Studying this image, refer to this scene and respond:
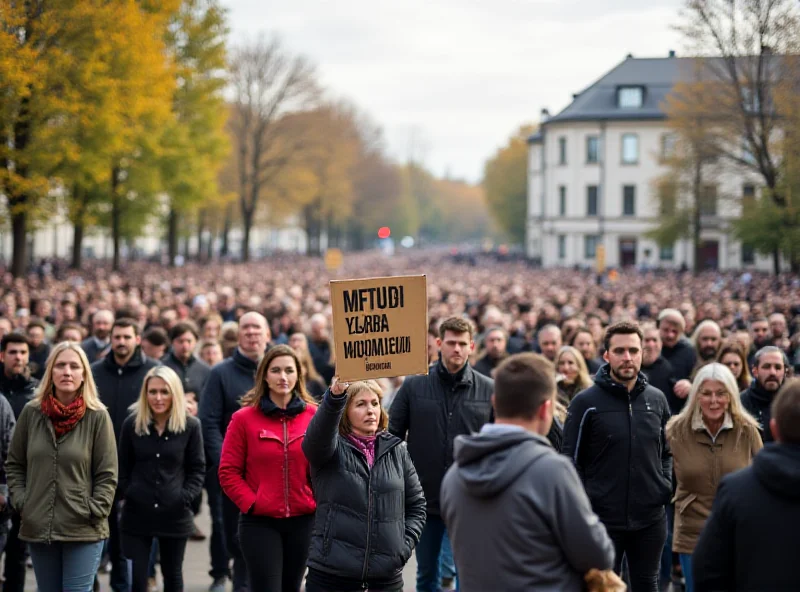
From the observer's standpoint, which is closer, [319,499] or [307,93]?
[319,499]

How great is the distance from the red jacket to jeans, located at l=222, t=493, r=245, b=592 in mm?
1568

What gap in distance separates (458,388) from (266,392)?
145 centimetres

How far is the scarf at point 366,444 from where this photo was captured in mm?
5766

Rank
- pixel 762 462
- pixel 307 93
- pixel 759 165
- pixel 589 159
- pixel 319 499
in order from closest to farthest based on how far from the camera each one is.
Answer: pixel 762 462 → pixel 319 499 → pixel 759 165 → pixel 307 93 → pixel 589 159

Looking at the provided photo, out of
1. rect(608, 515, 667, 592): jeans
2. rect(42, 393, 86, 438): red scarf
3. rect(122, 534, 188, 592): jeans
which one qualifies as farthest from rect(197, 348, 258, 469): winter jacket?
rect(608, 515, 667, 592): jeans

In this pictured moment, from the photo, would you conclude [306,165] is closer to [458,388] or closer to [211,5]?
[211,5]

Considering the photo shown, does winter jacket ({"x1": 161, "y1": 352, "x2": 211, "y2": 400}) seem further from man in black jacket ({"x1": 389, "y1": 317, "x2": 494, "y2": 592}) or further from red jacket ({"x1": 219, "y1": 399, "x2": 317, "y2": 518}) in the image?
red jacket ({"x1": 219, "y1": 399, "x2": 317, "y2": 518})

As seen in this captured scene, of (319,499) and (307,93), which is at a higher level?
(307,93)

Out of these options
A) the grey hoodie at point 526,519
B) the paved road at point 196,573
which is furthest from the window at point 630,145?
the grey hoodie at point 526,519

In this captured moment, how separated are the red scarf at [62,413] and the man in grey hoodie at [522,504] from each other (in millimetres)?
3278

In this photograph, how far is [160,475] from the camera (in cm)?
723

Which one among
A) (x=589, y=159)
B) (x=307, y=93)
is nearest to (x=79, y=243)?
(x=307, y=93)

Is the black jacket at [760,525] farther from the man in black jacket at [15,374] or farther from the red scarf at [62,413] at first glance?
the man in black jacket at [15,374]

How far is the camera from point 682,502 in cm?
666
